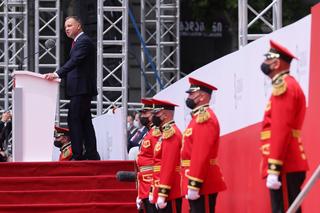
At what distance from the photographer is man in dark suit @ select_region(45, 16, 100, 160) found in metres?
16.4

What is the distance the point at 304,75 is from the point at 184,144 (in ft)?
5.10

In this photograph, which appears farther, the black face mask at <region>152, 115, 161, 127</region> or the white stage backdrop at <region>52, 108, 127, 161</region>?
the white stage backdrop at <region>52, 108, 127, 161</region>

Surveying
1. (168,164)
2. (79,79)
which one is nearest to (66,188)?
(79,79)

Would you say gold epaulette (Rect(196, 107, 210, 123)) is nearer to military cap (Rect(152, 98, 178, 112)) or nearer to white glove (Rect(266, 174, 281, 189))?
military cap (Rect(152, 98, 178, 112))

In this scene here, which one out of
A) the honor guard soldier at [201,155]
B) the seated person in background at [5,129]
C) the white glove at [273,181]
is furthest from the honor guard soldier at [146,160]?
the seated person in background at [5,129]

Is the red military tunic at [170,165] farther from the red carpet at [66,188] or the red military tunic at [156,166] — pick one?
the red carpet at [66,188]

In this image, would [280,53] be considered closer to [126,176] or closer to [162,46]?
[126,176]

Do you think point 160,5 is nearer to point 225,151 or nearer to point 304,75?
point 225,151

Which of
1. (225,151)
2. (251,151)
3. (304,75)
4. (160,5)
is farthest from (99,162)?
(160,5)

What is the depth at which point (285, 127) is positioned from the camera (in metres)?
9.49

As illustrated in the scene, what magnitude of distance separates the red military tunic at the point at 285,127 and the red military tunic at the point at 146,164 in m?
4.16

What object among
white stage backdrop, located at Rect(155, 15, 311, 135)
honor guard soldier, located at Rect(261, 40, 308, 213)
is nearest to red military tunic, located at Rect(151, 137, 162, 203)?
white stage backdrop, located at Rect(155, 15, 311, 135)

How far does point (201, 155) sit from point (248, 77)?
1.43 meters

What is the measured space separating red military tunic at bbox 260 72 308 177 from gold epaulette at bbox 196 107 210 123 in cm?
184
